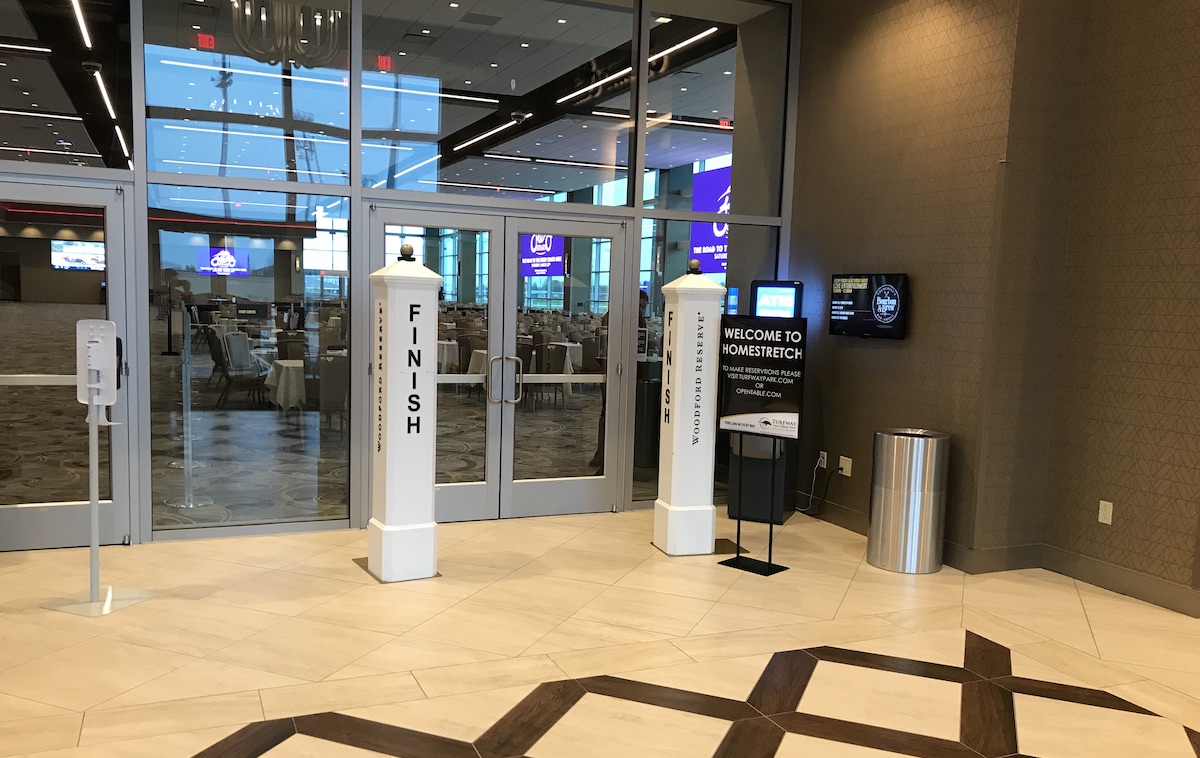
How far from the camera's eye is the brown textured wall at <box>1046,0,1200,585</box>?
4.41 m

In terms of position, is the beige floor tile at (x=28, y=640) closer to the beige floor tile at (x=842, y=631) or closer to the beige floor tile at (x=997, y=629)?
the beige floor tile at (x=842, y=631)

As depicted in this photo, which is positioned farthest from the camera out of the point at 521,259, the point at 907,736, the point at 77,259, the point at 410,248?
the point at 521,259

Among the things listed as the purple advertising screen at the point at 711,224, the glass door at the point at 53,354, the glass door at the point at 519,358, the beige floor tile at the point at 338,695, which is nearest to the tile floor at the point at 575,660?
the beige floor tile at the point at 338,695

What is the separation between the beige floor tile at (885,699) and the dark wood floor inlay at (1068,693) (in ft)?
0.84

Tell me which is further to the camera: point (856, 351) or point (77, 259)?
point (856, 351)

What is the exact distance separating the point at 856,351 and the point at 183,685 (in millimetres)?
4451

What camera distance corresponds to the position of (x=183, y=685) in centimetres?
331

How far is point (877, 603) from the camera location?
4.51 m

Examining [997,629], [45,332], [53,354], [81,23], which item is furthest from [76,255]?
[997,629]

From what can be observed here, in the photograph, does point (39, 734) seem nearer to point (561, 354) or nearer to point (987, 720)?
point (987, 720)

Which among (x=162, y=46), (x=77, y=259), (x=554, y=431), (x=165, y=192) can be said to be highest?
(x=162, y=46)

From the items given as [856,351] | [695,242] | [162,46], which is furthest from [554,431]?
[162,46]

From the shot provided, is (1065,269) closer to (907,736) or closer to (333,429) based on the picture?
(907,736)

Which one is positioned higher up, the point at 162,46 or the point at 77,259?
the point at 162,46
